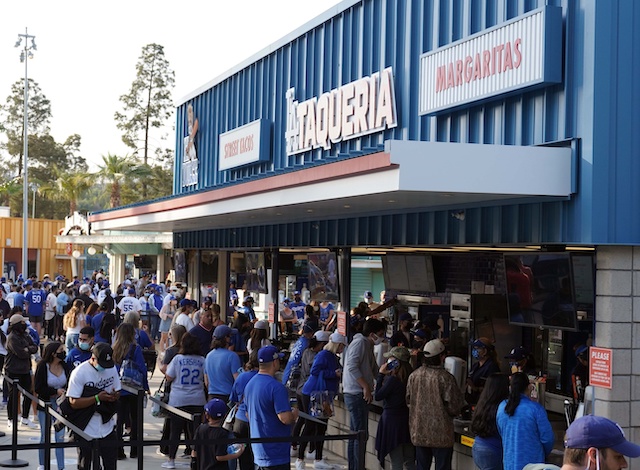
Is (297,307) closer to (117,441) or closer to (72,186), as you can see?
(117,441)

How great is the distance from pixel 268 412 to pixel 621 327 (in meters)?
3.27

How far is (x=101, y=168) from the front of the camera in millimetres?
58594

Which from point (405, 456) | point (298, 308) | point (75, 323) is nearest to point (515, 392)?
point (405, 456)

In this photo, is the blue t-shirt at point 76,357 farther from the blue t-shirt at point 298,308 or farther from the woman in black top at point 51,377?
the blue t-shirt at point 298,308

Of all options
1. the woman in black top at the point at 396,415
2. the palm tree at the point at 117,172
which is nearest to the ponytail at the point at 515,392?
the woman in black top at the point at 396,415

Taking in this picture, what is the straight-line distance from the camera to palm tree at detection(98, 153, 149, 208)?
57.5m

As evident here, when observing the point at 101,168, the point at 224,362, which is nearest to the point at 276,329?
the point at 224,362

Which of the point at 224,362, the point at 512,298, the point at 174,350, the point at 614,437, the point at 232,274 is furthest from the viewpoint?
the point at 232,274

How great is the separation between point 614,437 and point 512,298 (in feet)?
20.2

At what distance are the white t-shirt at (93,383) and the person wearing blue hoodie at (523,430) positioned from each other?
4.14 meters

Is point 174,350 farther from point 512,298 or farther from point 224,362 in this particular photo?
point 512,298

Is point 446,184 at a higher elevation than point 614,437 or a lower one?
higher

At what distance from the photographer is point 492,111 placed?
9914 mm

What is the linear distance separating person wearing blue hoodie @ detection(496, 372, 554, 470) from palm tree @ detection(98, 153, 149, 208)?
168 ft
